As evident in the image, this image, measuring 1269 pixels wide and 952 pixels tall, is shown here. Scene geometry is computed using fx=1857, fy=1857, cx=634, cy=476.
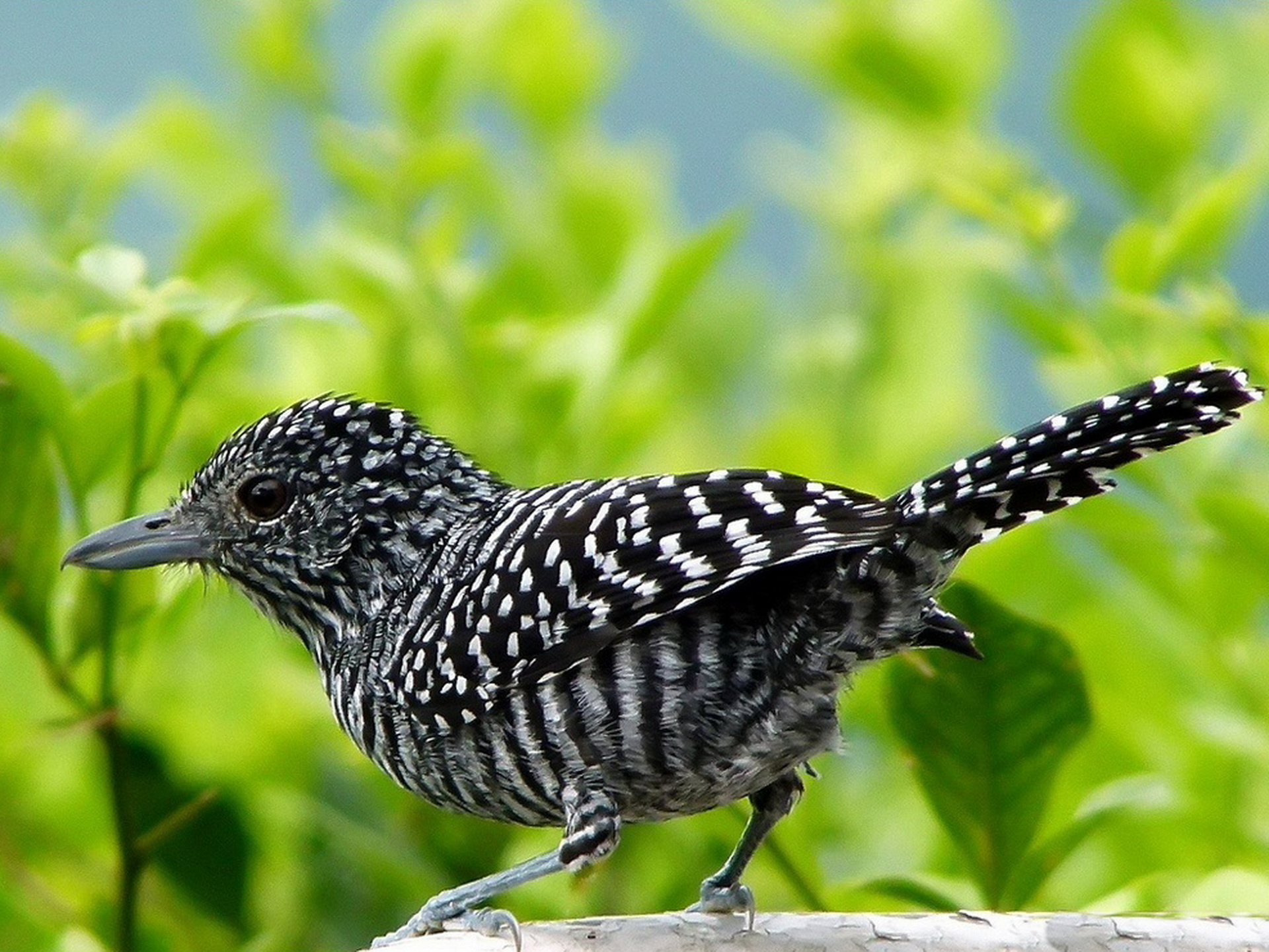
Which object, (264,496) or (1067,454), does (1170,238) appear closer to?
(1067,454)

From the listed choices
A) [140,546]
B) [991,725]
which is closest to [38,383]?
[140,546]

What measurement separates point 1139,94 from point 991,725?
1379mm

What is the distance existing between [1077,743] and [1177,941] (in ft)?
1.20

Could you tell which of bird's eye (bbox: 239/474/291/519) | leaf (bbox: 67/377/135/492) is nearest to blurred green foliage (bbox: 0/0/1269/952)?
leaf (bbox: 67/377/135/492)

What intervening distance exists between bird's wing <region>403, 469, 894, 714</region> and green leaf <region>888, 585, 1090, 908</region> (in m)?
Result: 0.21

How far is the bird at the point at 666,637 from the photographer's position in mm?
1841

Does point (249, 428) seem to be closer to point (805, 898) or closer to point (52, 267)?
point (52, 267)

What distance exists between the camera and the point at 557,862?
1891 millimetres

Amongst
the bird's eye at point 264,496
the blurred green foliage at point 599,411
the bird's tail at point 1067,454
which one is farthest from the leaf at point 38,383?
the bird's tail at point 1067,454

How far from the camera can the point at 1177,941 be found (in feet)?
5.46

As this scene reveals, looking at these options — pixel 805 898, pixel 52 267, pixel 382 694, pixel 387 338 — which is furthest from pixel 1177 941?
pixel 387 338

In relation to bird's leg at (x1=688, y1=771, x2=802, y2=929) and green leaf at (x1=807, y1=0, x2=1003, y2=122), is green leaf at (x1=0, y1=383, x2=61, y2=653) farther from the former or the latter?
green leaf at (x1=807, y1=0, x2=1003, y2=122)

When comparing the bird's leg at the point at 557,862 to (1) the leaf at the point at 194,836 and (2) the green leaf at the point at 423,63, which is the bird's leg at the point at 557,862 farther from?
(2) the green leaf at the point at 423,63

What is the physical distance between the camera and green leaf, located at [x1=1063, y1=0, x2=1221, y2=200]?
9.72ft
